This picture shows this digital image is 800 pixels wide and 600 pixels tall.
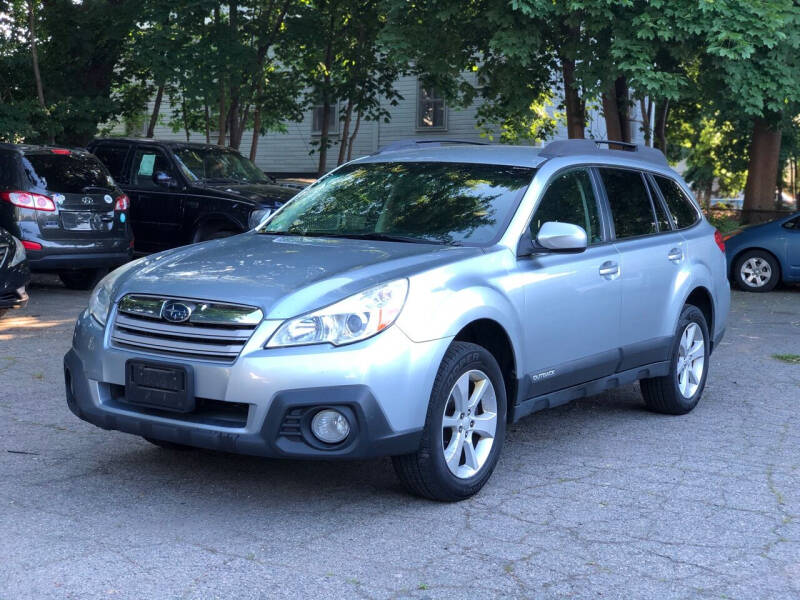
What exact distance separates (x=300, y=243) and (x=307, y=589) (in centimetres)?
217

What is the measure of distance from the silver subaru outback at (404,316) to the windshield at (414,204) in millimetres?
12

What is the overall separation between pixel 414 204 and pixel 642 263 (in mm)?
1625

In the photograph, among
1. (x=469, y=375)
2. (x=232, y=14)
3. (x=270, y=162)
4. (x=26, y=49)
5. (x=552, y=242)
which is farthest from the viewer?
(x=270, y=162)

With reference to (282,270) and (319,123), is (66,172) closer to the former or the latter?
(282,270)

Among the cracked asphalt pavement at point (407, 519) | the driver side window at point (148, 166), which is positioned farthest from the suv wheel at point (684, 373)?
the driver side window at point (148, 166)

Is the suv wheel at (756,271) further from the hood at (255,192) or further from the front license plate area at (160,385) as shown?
the front license plate area at (160,385)

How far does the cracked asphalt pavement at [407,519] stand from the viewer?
4.18m

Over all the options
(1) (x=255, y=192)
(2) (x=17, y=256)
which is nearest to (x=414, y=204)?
(2) (x=17, y=256)

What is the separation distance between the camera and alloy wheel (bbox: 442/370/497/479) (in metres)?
5.12

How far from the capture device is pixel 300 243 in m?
5.73

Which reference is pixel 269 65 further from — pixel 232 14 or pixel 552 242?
pixel 552 242

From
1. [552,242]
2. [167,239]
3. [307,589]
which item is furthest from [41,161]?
[307,589]

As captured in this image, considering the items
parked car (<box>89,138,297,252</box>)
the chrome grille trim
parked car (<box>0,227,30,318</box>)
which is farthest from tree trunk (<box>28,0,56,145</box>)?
the chrome grille trim

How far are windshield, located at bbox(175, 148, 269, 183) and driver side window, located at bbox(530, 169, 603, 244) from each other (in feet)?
30.0
